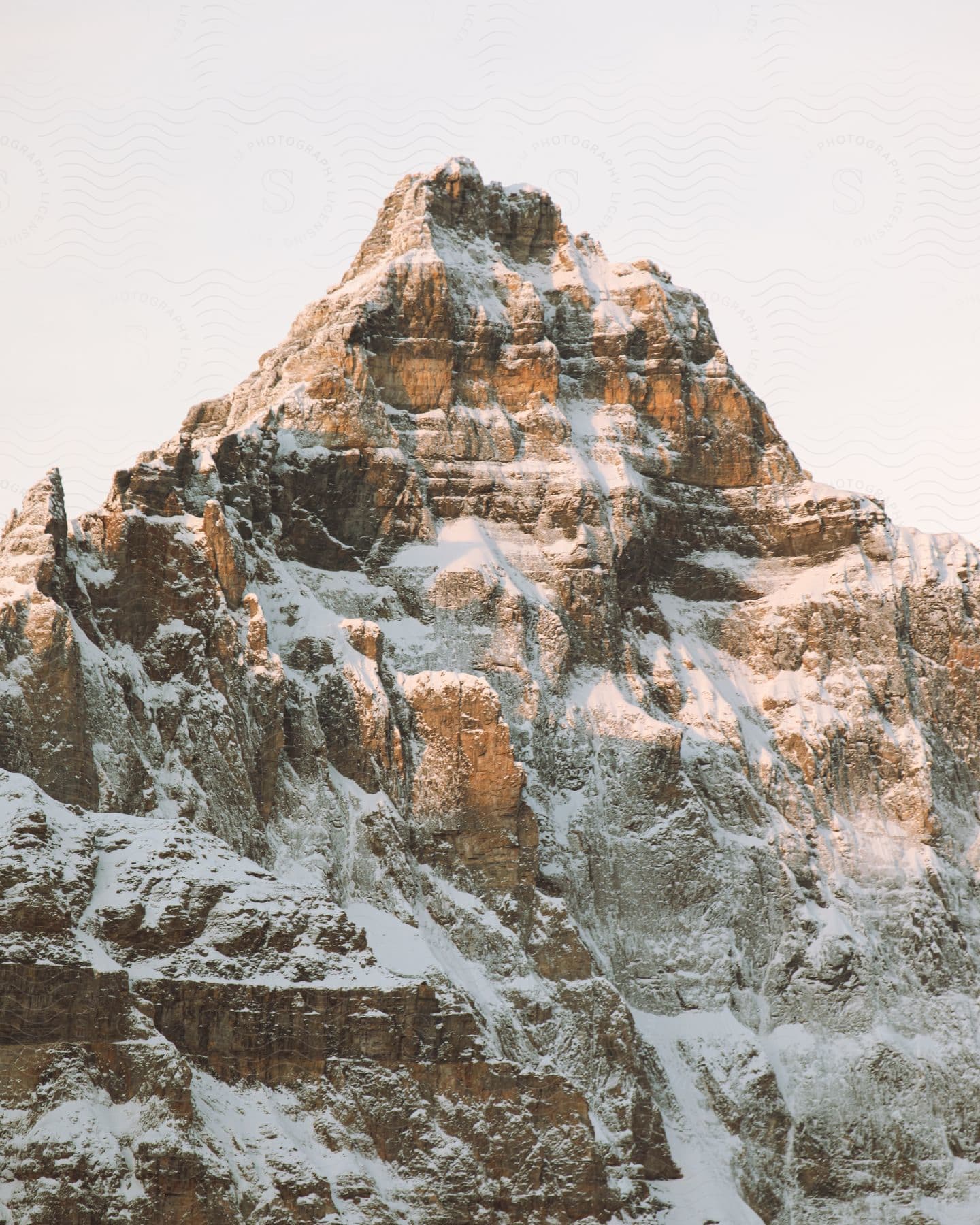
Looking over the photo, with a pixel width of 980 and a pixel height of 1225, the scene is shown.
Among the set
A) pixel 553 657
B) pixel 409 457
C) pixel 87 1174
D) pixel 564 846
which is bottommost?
pixel 87 1174

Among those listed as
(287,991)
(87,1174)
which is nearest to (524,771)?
(287,991)

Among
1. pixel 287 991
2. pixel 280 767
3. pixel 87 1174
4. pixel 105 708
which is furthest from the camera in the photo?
pixel 280 767

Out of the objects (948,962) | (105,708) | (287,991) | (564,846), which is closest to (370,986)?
(287,991)

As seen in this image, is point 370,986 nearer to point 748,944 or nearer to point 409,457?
point 748,944

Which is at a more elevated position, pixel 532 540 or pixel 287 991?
pixel 532 540

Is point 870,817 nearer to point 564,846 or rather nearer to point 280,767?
point 564,846

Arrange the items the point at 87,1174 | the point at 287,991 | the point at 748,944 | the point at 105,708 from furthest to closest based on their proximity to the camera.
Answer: the point at 748,944 → the point at 105,708 → the point at 287,991 → the point at 87,1174

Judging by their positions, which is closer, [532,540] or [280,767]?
[280,767]
